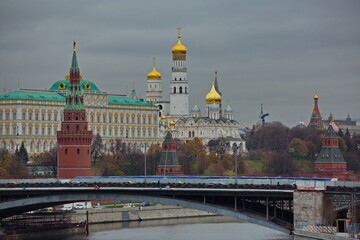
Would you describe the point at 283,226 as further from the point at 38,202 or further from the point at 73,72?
the point at 73,72

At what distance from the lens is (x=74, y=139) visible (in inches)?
5276

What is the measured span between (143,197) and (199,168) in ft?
257

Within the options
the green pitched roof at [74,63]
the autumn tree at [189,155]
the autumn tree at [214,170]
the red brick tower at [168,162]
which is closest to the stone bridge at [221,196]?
the green pitched roof at [74,63]

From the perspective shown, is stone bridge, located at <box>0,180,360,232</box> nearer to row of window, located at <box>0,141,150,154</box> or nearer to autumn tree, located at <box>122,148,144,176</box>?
autumn tree, located at <box>122,148,144,176</box>

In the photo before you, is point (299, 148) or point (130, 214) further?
point (299, 148)

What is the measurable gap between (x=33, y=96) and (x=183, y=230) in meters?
79.8

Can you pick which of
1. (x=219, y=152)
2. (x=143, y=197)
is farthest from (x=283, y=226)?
(x=219, y=152)

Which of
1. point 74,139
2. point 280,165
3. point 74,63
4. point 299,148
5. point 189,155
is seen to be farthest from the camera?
point 299,148

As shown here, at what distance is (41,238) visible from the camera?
101562mm

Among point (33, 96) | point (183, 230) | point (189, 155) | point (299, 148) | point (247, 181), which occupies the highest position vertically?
point (33, 96)

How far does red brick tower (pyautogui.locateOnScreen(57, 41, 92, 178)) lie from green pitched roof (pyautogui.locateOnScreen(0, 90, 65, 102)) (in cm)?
4747

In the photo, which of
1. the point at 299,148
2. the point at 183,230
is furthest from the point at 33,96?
the point at 183,230

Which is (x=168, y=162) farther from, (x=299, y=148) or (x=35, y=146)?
(x=299, y=148)

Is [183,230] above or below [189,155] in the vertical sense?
below
